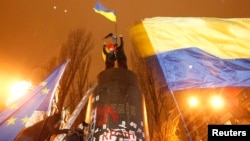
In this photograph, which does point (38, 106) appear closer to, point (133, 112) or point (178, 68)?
point (133, 112)

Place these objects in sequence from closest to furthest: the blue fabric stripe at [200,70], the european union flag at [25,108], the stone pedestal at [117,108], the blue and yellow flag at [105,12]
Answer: the blue fabric stripe at [200,70] → the stone pedestal at [117,108] → the european union flag at [25,108] → the blue and yellow flag at [105,12]

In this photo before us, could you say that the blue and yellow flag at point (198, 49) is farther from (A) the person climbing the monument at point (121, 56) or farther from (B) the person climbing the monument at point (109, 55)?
(B) the person climbing the monument at point (109, 55)

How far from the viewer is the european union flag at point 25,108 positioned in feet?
25.4

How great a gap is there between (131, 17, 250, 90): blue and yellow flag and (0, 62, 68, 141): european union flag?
119 inches

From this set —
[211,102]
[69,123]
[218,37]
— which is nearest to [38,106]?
[69,123]

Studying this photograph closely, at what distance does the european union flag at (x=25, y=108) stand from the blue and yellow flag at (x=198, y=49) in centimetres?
303

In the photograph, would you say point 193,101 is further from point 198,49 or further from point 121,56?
point 198,49

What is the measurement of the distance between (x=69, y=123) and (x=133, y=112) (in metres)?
2.49

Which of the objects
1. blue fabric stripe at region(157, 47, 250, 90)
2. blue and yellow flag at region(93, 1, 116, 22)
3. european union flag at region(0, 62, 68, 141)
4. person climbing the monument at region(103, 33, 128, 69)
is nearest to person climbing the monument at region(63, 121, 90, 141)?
european union flag at region(0, 62, 68, 141)

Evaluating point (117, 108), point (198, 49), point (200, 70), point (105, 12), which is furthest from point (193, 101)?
point (200, 70)

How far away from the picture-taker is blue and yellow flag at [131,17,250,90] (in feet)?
20.5

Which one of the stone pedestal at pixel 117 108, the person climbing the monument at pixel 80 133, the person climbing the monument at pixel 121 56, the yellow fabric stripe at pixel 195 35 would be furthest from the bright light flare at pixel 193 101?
the yellow fabric stripe at pixel 195 35

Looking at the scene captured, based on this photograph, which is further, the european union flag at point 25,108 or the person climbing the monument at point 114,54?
the person climbing the monument at point 114,54

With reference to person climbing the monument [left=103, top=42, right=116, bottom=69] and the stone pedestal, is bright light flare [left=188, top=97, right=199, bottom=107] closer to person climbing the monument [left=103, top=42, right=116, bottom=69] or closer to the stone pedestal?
person climbing the monument [left=103, top=42, right=116, bottom=69]
